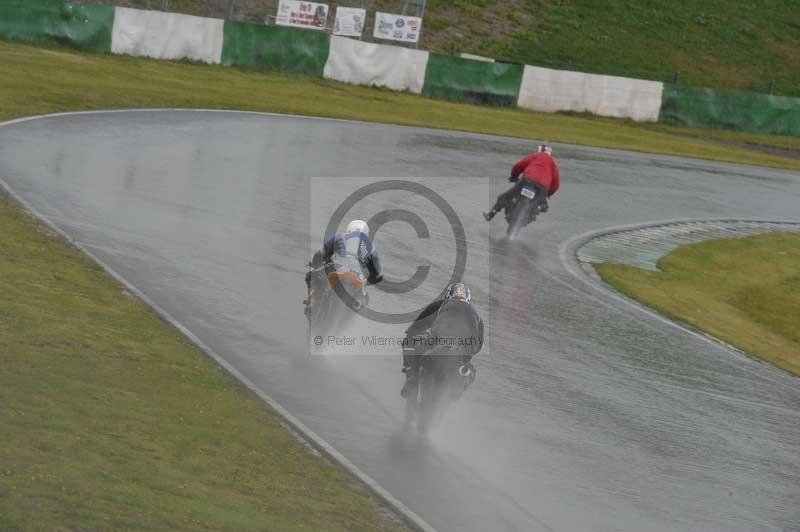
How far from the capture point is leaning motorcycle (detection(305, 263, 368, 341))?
12.4 metres

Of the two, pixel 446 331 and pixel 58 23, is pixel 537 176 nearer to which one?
pixel 446 331

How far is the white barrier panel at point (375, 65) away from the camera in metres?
42.5

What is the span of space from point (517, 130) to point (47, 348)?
2963 cm

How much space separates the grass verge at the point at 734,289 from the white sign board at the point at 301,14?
20.1 m

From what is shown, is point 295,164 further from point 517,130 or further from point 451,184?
point 517,130

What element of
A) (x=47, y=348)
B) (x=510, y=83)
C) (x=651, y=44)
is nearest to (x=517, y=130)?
(x=510, y=83)

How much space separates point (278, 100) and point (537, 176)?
14963 millimetres

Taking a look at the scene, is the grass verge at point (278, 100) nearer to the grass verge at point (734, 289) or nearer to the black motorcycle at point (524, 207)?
the black motorcycle at point (524, 207)

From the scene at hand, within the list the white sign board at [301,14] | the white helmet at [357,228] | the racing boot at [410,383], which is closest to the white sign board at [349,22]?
the white sign board at [301,14]

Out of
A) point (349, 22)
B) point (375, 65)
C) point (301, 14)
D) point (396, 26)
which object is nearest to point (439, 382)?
point (375, 65)

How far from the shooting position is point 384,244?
1919 centimetres

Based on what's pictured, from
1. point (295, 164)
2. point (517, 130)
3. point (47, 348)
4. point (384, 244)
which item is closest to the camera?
point (47, 348)

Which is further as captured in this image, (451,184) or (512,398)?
(451,184)

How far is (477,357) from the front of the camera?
562 inches
